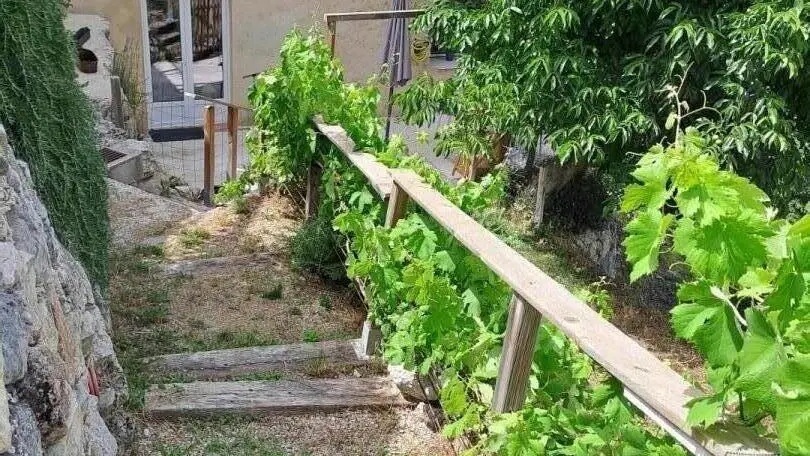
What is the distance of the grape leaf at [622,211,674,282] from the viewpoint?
1.50 metres

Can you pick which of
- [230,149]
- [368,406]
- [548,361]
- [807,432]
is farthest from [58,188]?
[230,149]

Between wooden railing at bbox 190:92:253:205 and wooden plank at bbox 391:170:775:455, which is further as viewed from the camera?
wooden railing at bbox 190:92:253:205

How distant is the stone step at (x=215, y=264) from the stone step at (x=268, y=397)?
1.67 metres

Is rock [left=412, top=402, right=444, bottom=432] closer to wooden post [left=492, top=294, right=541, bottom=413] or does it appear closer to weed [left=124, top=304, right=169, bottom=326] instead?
wooden post [left=492, top=294, right=541, bottom=413]

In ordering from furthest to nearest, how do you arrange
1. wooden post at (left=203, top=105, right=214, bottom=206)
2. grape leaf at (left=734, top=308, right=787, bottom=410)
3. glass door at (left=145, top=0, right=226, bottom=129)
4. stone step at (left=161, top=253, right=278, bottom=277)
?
1. glass door at (left=145, top=0, right=226, bottom=129)
2. wooden post at (left=203, top=105, right=214, bottom=206)
3. stone step at (left=161, top=253, right=278, bottom=277)
4. grape leaf at (left=734, top=308, right=787, bottom=410)

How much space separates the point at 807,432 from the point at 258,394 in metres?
2.44

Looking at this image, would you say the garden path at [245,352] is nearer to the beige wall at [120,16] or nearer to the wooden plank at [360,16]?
the wooden plank at [360,16]

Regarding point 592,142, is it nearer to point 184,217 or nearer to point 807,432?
point 184,217

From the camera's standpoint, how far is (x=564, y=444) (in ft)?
6.93

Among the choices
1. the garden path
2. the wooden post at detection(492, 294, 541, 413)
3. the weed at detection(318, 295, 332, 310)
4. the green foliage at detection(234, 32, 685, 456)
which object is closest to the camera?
the green foliage at detection(234, 32, 685, 456)

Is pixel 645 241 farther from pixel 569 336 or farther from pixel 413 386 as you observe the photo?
pixel 413 386

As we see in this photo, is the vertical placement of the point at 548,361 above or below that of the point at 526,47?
below

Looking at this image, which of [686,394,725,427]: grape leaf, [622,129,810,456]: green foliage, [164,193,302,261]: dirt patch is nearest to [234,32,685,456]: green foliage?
[686,394,725,427]: grape leaf

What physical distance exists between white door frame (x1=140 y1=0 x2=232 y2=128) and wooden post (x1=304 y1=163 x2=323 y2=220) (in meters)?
5.53
